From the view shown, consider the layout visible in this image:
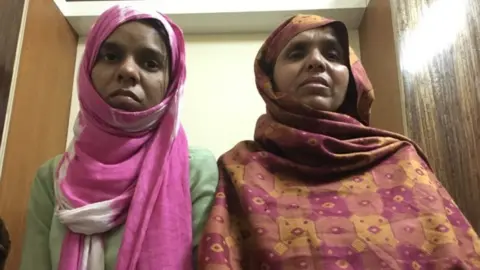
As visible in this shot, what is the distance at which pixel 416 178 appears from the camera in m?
1.06

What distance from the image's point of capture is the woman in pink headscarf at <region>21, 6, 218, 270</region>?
1014 mm

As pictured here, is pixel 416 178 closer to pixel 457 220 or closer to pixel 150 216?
pixel 457 220

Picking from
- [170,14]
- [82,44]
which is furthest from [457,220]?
[82,44]

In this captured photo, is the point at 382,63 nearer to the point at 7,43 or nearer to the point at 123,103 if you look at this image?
the point at 123,103

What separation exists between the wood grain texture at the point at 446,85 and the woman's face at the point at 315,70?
0.23 meters

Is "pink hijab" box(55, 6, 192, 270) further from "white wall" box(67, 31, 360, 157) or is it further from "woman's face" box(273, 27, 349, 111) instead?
"white wall" box(67, 31, 360, 157)

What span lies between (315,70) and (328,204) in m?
0.29

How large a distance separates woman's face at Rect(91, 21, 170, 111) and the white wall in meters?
0.54

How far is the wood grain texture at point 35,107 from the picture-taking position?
138cm

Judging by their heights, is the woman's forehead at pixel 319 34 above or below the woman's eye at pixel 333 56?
above

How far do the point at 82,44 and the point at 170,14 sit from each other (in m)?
0.31

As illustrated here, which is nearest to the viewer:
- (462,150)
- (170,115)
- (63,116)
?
(170,115)

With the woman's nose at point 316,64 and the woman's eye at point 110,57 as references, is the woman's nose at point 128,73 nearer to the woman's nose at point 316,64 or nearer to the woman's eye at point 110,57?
the woman's eye at point 110,57

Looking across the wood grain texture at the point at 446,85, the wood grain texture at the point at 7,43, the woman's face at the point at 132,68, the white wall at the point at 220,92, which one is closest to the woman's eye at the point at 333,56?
the wood grain texture at the point at 446,85
